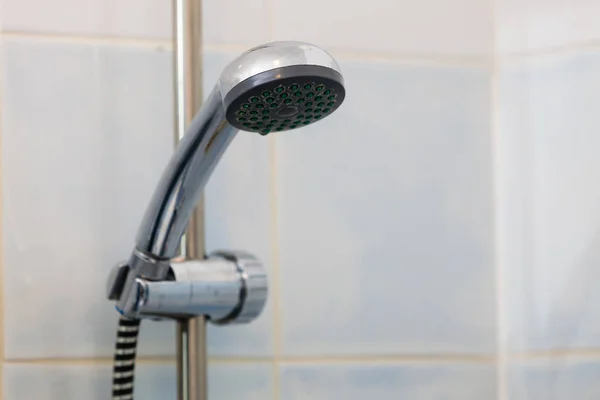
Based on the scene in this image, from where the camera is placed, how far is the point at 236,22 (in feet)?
2.60

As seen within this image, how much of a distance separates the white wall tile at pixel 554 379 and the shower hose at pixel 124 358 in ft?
1.26

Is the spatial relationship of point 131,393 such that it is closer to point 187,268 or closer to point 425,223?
point 187,268

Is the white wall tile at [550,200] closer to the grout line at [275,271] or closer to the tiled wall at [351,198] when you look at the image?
the tiled wall at [351,198]

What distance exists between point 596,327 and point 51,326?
1.59ft

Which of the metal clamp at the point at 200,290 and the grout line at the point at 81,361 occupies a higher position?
the metal clamp at the point at 200,290

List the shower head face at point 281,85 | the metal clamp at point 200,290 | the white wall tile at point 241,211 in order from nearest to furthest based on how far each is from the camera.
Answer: the shower head face at point 281,85
the metal clamp at point 200,290
the white wall tile at point 241,211

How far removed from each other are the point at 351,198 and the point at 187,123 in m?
0.19

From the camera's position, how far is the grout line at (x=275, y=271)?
775mm

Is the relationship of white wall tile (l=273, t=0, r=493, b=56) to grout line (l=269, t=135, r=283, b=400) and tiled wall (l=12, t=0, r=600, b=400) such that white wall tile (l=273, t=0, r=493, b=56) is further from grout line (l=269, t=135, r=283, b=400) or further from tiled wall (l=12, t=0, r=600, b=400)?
grout line (l=269, t=135, r=283, b=400)

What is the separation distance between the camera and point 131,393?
2.20ft

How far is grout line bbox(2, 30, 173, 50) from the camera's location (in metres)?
0.73

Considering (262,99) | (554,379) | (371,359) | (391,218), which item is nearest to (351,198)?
(391,218)

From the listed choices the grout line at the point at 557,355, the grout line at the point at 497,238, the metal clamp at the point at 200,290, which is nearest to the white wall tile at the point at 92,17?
the metal clamp at the point at 200,290

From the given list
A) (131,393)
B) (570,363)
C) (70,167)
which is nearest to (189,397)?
(131,393)
